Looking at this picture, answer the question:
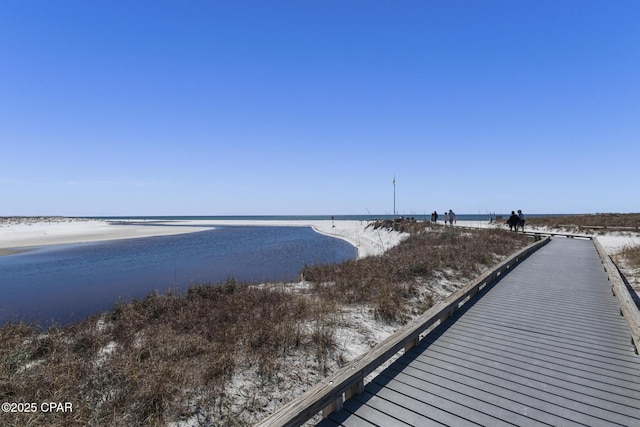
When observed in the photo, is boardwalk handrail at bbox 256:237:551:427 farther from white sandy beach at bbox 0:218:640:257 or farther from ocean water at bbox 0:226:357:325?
white sandy beach at bbox 0:218:640:257

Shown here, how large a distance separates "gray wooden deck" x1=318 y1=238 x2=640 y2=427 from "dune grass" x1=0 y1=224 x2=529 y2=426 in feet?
5.87

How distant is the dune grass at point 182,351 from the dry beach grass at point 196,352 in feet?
0.07

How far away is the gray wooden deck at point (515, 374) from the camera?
4.03m

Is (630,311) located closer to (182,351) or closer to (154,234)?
(182,351)

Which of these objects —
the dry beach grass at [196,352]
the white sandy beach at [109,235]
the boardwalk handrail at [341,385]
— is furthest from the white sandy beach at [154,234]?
the boardwalk handrail at [341,385]

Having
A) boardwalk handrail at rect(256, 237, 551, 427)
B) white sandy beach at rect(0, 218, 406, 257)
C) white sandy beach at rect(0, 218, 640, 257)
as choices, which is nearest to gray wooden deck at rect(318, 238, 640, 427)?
boardwalk handrail at rect(256, 237, 551, 427)

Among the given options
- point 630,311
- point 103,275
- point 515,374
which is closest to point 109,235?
point 103,275

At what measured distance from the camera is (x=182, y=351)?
614cm

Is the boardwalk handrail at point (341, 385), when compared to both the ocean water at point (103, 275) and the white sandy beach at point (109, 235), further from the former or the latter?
the white sandy beach at point (109, 235)

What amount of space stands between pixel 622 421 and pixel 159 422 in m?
6.07

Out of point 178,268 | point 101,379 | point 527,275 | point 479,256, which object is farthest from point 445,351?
point 178,268

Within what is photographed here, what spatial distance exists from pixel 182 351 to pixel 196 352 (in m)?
0.27

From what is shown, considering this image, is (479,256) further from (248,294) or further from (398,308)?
(248,294)

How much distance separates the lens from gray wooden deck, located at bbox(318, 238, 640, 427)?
13.2 feet
